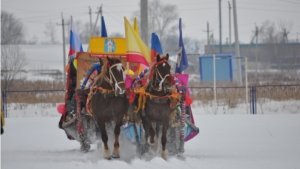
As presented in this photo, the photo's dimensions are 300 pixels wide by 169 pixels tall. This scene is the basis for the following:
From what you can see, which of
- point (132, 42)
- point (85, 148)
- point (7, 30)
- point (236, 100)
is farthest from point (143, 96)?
point (7, 30)

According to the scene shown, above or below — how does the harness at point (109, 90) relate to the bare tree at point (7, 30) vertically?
below

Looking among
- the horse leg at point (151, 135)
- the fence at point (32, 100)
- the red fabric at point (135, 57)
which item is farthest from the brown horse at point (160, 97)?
the fence at point (32, 100)

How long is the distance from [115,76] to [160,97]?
0.91m

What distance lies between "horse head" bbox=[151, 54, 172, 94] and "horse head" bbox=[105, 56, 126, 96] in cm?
57

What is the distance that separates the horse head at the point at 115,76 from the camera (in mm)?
9891

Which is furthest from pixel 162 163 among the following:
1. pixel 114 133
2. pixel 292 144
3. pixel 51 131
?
pixel 51 131

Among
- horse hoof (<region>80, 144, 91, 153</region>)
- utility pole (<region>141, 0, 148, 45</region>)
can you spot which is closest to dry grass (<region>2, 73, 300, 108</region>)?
utility pole (<region>141, 0, 148, 45</region>)

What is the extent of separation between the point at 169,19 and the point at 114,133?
208ft

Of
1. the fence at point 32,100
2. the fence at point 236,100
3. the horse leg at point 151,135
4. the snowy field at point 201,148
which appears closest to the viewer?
the snowy field at point 201,148

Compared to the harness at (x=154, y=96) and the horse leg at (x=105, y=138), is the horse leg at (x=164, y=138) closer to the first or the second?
the harness at (x=154, y=96)

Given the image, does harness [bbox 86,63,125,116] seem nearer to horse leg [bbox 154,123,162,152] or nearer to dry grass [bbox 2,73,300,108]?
horse leg [bbox 154,123,162,152]

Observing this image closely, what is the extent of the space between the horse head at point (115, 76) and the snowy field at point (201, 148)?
1.29 meters

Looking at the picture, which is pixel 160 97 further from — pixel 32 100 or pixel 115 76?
pixel 32 100

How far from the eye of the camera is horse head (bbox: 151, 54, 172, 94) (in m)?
9.91
